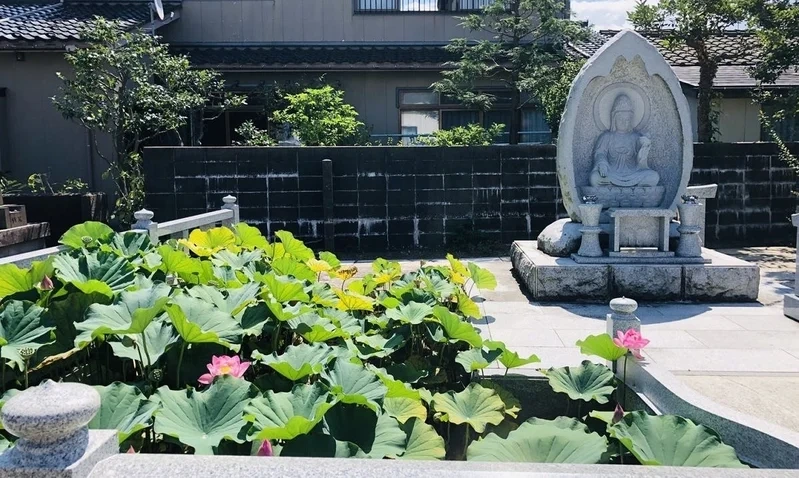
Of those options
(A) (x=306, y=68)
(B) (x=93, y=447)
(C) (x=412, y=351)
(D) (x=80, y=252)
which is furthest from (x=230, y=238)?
(A) (x=306, y=68)

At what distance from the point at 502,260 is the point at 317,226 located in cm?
279

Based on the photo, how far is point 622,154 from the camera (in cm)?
728

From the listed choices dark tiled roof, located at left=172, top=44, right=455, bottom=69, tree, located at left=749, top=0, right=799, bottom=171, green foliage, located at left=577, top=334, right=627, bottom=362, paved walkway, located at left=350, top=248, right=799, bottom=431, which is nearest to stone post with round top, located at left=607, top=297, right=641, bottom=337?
paved walkway, located at left=350, top=248, right=799, bottom=431

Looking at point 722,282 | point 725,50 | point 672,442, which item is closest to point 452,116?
point 725,50

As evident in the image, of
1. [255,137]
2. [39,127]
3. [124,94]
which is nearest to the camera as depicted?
[124,94]

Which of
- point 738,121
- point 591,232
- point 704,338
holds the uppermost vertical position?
point 738,121

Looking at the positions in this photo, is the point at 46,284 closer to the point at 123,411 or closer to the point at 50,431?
the point at 123,411

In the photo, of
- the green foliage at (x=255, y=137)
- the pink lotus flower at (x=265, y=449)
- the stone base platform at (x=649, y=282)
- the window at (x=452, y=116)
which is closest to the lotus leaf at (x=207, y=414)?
the pink lotus flower at (x=265, y=449)

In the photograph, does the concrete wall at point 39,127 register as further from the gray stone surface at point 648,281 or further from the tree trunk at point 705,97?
the tree trunk at point 705,97

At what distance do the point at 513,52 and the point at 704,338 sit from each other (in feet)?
28.5

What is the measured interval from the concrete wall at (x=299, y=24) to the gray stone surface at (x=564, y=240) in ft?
28.7

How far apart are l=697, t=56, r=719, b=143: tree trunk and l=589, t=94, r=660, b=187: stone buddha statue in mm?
4672

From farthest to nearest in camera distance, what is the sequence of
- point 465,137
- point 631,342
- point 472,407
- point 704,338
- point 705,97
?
point 465,137, point 705,97, point 704,338, point 631,342, point 472,407

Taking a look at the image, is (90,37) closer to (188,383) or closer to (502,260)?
(502,260)
